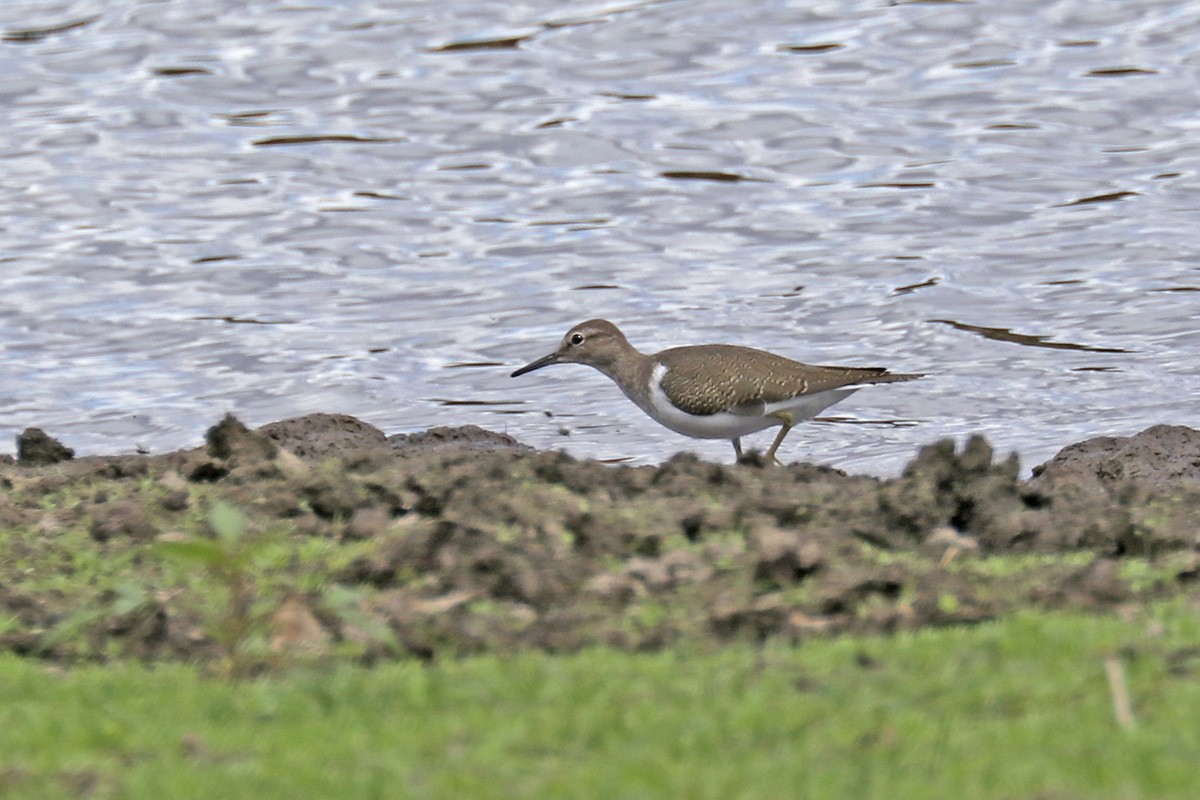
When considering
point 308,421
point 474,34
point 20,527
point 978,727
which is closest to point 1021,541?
point 978,727

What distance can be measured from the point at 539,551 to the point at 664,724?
220 centimetres

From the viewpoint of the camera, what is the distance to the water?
16.9 metres

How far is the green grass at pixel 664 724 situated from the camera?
5.57 m

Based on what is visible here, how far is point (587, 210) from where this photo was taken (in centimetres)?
2117

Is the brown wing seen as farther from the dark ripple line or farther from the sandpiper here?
the dark ripple line

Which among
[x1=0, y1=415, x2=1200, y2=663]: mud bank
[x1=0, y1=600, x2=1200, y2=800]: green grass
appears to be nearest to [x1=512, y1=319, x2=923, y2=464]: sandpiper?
[x1=0, y1=415, x2=1200, y2=663]: mud bank

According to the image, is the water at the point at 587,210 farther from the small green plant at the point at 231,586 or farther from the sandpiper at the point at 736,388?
Result: the small green plant at the point at 231,586

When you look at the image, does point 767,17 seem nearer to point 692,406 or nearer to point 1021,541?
point 692,406

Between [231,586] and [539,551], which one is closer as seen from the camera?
[231,586]

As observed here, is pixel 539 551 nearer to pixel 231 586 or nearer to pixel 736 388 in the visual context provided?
pixel 231 586

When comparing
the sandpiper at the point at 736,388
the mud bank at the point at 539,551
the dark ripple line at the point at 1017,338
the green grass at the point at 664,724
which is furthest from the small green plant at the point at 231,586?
the dark ripple line at the point at 1017,338

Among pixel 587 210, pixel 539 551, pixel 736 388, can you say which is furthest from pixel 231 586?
pixel 587 210

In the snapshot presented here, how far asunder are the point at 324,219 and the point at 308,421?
7881mm

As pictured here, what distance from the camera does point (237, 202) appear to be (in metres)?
21.5
